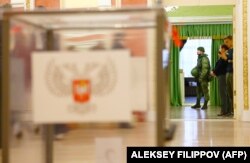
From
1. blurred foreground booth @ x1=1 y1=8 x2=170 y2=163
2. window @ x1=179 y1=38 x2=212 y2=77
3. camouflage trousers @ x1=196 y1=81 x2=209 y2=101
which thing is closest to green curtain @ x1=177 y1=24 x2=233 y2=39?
window @ x1=179 y1=38 x2=212 y2=77

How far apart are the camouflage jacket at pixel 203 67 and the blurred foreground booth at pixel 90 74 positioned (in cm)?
799

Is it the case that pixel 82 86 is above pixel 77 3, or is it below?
below

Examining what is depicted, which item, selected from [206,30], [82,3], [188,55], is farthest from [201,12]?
[82,3]

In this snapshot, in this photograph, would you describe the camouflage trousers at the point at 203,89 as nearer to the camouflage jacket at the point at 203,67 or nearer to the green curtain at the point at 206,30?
the camouflage jacket at the point at 203,67

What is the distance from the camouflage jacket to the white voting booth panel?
802 cm

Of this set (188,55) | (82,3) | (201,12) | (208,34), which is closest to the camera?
(82,3)

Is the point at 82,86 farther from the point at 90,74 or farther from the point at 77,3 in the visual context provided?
the point at 77,3

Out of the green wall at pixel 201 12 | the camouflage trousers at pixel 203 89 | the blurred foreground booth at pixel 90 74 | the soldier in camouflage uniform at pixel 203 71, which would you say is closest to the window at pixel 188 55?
the green wall at pixel 201 12

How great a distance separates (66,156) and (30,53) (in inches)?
16.4

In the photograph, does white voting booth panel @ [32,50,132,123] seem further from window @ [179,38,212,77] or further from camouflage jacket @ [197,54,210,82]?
window @ [179,38,212,77]

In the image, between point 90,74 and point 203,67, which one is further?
point 203,67

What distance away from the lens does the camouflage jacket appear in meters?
8.93

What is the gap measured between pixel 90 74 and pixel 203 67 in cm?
827

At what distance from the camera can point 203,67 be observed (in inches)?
358
